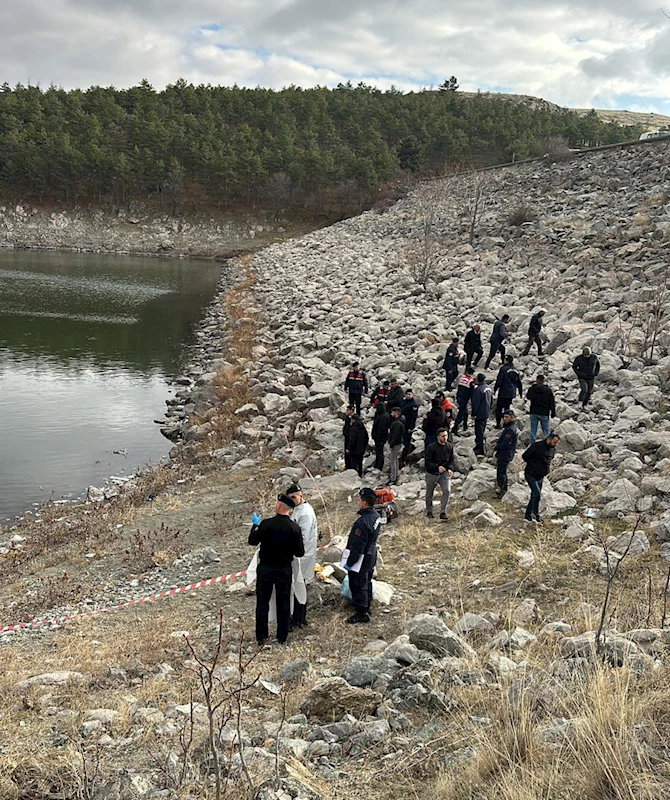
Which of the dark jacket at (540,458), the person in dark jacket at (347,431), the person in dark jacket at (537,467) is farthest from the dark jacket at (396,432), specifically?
the dark jacket at (540,458)

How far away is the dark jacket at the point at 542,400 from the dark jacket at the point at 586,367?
1.74 m

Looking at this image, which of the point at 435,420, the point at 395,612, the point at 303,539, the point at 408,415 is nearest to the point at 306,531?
the point at 303,539

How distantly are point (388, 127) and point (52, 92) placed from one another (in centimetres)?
5442

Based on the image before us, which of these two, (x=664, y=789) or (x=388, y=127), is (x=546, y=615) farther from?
(x=388, y=127)

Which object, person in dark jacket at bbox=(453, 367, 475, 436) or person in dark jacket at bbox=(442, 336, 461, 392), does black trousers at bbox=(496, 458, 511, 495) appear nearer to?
person in dark jacket at bbox=(453, 367, 475, 436)

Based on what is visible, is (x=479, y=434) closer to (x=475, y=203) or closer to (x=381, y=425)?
(x=381, y=425)

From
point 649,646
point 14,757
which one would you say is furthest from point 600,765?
point 14,757

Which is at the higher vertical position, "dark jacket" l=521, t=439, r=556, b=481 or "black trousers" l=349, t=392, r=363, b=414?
"dark jacket" l=521, t=439, r=556, b=481

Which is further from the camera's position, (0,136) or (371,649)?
(0,136)

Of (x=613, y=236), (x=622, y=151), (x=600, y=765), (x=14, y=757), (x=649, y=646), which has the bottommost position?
(x=14, y=757)

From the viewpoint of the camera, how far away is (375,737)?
4.57 m

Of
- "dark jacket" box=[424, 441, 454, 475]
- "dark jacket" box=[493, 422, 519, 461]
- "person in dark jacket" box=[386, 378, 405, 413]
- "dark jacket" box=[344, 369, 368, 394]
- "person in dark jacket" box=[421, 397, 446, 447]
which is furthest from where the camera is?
"dark jacket" box=[344, 369, 368, 394]

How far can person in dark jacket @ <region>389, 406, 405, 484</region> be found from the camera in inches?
505

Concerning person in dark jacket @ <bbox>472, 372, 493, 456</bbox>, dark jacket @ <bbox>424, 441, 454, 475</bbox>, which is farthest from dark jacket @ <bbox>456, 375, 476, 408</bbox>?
dark jacket @ <bbox>424, 441, 454, 475</bbox>
